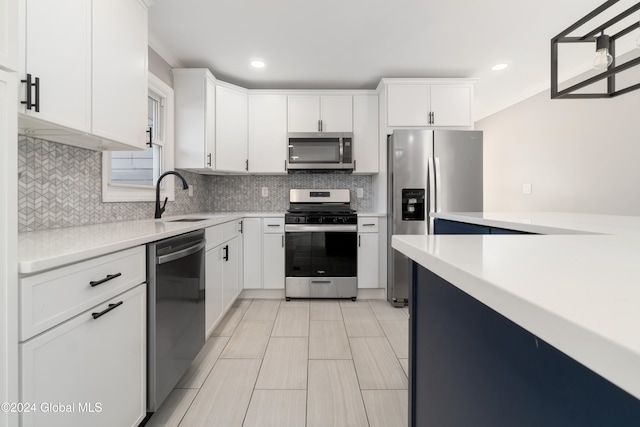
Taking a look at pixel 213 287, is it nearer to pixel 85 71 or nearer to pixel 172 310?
pixel 172 310

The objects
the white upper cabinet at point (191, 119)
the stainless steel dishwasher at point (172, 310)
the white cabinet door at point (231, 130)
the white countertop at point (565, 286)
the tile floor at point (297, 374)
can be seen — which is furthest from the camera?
the white cabinet door at point (231, 130)

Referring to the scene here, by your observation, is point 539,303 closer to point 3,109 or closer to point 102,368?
point 3,109

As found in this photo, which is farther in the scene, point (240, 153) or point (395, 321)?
point (240, 153)

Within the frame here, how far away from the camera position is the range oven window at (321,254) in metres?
3.02

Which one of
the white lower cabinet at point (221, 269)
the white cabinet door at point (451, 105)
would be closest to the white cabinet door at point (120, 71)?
the white lower cabinet at point (221, 269)

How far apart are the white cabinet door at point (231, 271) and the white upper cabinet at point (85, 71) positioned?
3.77 ft

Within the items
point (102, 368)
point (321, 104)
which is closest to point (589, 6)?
point (321, 104)

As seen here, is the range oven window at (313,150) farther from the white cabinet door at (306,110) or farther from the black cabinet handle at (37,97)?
the black cabinet handle at (37,97)

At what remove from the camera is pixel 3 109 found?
0.71 m

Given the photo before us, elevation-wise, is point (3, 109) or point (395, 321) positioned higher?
point (3, 109)

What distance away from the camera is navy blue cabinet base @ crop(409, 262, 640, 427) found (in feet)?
1.20

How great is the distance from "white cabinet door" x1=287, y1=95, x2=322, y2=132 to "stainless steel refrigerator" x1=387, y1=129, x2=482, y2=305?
926mm

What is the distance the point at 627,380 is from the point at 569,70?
4147 millimetres

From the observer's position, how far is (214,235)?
7.02ft
